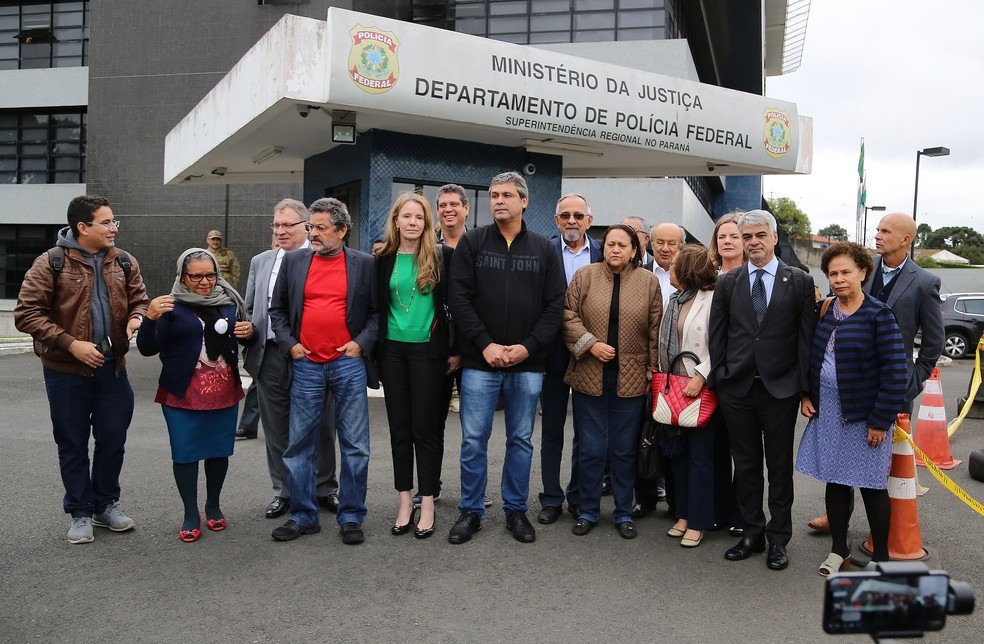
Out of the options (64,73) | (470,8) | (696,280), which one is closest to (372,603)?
(696,280)

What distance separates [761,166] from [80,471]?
10079 mm

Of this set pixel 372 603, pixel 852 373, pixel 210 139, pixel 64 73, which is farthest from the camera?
pixel 64 73

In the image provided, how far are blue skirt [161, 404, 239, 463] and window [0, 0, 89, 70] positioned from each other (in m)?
25.2

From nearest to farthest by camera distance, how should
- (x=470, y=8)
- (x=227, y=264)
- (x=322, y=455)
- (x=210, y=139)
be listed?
Result: 1. (x=322, y=455)
2. (x=210, y=139)
3. (x=227, y=264)
4. (x=470, y=8)

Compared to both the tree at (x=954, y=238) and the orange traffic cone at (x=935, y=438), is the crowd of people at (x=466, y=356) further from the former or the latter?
the tree at (x=954, y=238)

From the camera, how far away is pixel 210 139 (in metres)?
10.6

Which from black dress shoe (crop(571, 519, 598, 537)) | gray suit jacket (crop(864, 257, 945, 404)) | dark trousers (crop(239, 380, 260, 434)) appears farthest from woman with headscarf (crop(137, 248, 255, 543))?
gray suit jacket (crop(864, 257, 945, 404))

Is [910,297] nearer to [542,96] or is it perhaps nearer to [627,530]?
[627,530]

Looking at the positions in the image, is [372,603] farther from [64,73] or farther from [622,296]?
[64,73]

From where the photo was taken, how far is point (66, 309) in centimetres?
470

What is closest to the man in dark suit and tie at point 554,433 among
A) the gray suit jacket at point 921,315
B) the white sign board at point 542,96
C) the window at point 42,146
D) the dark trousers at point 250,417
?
the gray suit jacket at point 921,315

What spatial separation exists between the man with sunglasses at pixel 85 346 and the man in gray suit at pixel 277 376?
0.77 m

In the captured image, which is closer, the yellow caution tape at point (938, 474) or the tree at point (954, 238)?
the yellow caution tape at point (938, 474)

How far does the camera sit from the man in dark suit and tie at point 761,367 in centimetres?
453
